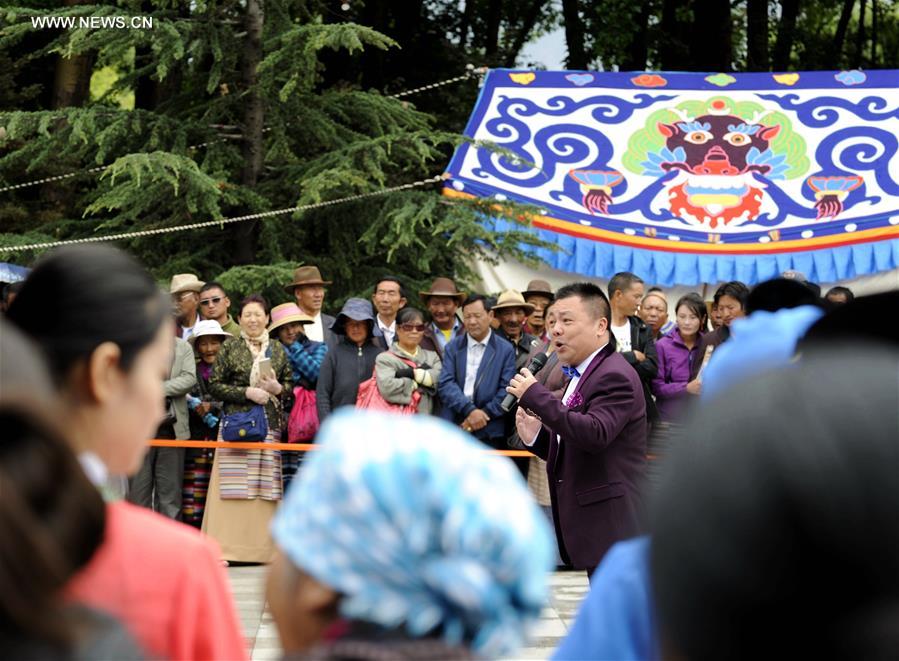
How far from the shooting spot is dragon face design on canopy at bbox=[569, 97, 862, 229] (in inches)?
473

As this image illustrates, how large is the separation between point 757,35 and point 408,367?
13700 mm

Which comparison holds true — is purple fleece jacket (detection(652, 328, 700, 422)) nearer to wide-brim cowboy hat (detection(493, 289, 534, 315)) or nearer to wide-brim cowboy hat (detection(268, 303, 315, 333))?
wide-brim cowboy hat (detection(493, 289, 534, 315))

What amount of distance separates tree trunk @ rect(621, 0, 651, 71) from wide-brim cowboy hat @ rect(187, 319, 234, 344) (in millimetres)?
12243

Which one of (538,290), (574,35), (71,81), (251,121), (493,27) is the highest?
(251,121)

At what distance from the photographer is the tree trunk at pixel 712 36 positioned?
19.5m

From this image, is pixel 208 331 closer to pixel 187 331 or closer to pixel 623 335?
pixel 187 331

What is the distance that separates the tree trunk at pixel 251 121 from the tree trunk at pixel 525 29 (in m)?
10.5

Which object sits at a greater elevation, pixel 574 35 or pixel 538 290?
pixel 538 290

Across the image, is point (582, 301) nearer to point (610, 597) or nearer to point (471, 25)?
point (610, 597)

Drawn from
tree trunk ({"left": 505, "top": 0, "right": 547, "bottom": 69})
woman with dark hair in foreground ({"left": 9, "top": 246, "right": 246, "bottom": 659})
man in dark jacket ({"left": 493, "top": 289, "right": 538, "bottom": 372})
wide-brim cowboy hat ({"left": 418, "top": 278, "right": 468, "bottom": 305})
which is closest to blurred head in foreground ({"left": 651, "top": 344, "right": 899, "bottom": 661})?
woman with dark hair in foreground ({"left": 9, "top": 246, "right": 246, "bottom": 659})

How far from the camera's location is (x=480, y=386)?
8.65 meters

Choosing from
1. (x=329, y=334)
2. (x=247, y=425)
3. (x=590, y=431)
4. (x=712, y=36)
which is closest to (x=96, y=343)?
(x=590, y=431)

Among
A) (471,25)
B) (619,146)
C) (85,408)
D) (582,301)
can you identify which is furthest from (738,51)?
(85,408)

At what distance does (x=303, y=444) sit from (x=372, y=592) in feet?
23.0
